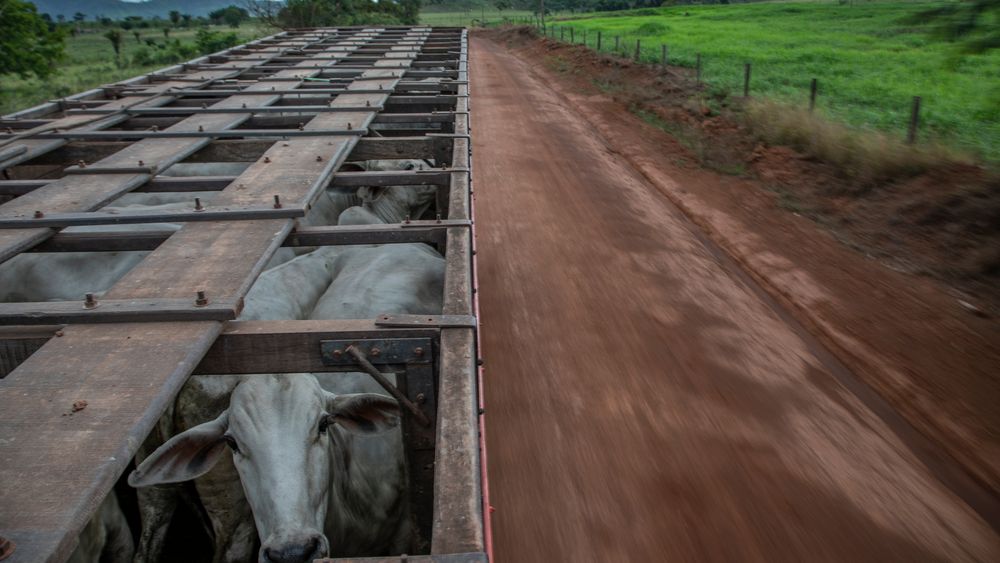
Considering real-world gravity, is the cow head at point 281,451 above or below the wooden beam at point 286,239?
below

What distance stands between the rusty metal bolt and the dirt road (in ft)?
8.80

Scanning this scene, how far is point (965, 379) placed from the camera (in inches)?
214

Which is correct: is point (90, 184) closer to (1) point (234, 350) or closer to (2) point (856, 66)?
(1) point (234, 350)

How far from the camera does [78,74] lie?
3200cm

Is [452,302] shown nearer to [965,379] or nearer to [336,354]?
[336,354]

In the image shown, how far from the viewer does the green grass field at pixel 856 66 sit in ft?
39.0

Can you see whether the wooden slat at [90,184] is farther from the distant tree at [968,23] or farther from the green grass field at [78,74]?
the green grass field at [78,74]

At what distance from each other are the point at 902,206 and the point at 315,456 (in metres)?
8.48

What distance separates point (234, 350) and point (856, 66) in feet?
74.1

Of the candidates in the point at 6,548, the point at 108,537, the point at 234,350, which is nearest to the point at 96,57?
the point at 108,537

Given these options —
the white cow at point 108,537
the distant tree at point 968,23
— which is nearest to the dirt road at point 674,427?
the white cow at point 108,537

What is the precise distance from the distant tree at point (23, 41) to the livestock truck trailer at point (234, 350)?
1183 cm

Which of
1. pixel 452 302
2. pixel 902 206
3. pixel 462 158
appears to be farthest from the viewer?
pixel 902 206

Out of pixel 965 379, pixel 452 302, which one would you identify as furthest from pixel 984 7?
pixel 452 302
